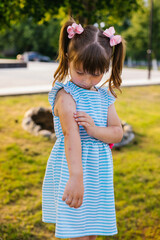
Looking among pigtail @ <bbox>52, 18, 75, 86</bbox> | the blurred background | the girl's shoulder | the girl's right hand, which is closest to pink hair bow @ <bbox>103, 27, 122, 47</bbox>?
pigtail @ <bbox>52, 18, 75, 86</bbox>

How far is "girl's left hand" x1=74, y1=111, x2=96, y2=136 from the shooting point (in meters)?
1.71

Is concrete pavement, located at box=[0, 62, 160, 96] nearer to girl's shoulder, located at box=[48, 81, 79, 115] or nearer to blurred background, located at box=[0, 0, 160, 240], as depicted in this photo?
blurred background, located at box=[0, 0, 160, 240]

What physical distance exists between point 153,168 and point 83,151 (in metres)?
3.21

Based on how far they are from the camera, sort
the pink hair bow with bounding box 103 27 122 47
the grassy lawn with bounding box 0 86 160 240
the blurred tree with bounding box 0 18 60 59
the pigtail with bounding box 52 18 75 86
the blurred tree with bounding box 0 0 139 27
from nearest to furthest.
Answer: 1. the pink hair bow with bounding box 103 27 122 47
2. the pigtail with bounding box 52 18 75 86
3. the grassy lawn with bounding box 0 86 160 240
4. the blurred tree with bounding box 0 0 139 27
5. the blurred tree with bounding box 0 18 60 59

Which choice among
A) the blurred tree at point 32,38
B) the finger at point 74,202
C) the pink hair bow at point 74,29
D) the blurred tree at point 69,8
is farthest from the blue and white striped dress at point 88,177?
the blurred tree at point 32,38

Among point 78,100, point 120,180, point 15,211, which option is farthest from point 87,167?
point 120,180

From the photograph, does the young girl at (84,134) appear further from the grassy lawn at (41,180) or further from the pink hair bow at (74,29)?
the grassy lawn at (41,180)

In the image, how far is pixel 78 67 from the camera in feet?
5.71

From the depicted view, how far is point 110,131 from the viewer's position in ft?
6.06

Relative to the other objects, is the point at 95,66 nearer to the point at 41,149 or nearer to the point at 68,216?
the point at 68,216

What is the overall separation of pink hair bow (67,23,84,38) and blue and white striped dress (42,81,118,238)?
28 centimetres

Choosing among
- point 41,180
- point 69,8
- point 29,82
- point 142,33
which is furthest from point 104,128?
point 142,33

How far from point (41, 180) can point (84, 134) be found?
8.57 ft

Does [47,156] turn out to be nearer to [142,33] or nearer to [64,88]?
[64,88]
